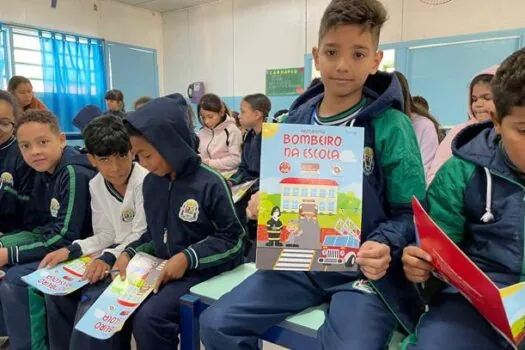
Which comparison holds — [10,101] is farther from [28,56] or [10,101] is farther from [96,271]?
[28,56]

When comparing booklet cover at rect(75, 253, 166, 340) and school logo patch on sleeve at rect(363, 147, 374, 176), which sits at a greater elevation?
school logo patch on sleeve at rect(363, 147, 374, 176)

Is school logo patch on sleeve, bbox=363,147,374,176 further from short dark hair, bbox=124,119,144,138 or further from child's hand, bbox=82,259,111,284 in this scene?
child's hand, bbox=82,259,111,284

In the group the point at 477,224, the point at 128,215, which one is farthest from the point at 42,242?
the point at 477,224

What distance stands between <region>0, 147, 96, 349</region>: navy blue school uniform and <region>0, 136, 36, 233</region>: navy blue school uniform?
0.14 m

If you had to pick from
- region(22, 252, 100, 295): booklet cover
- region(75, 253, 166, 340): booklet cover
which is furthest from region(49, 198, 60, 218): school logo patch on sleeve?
region(75, 253, 166, 340): booklet cover

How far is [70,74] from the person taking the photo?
620 centimetres

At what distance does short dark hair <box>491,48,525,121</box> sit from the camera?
0.83 meters

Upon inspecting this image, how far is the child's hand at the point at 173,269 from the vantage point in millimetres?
1325

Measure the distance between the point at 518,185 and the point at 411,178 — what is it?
9.5 inches

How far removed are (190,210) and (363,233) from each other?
64 cm

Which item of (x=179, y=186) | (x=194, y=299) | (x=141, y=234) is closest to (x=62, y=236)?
(x=141, y=234)

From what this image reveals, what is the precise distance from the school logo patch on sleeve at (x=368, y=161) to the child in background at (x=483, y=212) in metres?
0.16

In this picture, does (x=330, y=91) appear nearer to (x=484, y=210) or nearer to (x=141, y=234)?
(x=484, y=210)

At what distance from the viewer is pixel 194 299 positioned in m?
1.23
